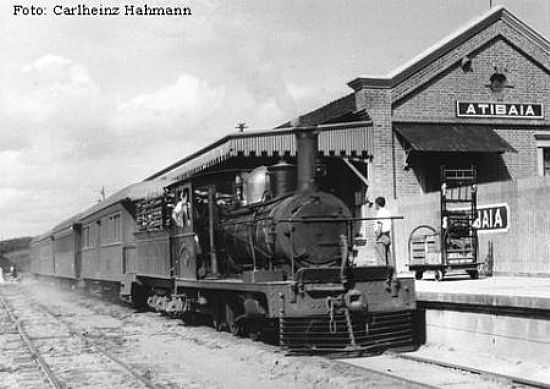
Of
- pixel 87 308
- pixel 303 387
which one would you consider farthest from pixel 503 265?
pixel 87 308

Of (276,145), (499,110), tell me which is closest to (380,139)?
(276,145)

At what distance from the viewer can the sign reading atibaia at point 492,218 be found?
14289mm

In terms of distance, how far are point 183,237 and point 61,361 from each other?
325cm

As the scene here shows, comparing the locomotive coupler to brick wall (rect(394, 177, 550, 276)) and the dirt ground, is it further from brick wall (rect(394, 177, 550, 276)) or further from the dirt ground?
brick wall (rect(394, 177, 550, 276))

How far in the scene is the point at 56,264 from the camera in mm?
36750

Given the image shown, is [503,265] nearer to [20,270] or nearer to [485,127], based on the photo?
[485,127]

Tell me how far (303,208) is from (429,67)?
443 inches

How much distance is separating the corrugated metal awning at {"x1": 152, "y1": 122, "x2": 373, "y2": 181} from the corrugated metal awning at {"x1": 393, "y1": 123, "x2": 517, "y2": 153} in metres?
1.10

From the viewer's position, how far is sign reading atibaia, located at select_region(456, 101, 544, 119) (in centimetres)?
2019

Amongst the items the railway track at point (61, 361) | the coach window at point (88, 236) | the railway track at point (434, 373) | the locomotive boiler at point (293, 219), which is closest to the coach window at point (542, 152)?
the locomotive boiler at point (293, 219)

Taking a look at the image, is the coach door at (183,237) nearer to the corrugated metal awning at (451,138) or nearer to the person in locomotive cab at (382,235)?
the person in locomotive cab at (382,235)

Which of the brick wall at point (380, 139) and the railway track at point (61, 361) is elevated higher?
the brick wall at point (380, 139)

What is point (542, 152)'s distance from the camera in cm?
2078

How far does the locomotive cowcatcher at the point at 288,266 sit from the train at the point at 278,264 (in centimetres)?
1
